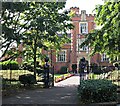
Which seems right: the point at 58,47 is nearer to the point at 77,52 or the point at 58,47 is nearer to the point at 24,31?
the point at 24,31

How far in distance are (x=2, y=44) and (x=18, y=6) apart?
10.7 ft

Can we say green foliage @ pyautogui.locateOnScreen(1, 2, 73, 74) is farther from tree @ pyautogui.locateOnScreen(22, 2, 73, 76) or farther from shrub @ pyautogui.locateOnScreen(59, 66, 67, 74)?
shrub @ pyautogui.locateOnScreen(59, 66, 67, 74)

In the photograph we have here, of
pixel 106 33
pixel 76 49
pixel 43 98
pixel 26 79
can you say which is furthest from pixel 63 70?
pixel 43 98

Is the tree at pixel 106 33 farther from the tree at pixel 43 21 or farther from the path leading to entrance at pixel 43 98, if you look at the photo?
the path leading to entrance at pixel 43 98

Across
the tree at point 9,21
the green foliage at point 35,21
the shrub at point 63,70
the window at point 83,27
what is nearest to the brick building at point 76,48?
the window at point 83,27

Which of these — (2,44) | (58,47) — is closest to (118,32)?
(2,44)

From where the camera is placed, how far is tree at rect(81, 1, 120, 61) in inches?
663

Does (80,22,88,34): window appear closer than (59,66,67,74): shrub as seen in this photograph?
No

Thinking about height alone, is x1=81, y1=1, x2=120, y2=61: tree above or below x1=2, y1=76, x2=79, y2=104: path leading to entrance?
above

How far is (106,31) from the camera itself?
1791cm

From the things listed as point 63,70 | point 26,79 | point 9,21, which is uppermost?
point 9,21

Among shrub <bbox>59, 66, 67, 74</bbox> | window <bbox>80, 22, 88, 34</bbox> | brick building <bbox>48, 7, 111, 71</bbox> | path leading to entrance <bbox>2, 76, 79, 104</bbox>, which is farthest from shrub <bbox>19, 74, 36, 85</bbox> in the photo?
window <bbox>80, 22, 88, 34</bbox>

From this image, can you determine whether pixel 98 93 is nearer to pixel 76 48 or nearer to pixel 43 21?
pixel 43 21

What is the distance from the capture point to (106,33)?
17812 millimetres
